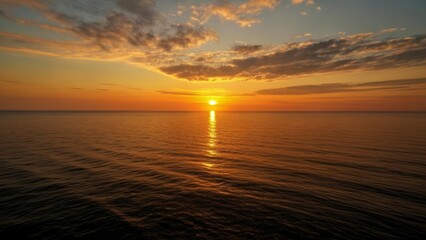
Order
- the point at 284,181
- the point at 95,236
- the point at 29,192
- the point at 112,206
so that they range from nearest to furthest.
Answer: the point at 95,236
the point at 112,206
the point at 29,192
the point at 284,181

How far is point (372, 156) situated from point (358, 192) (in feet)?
60.6

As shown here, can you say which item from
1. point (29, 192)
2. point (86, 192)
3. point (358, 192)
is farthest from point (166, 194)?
point (358, 192)

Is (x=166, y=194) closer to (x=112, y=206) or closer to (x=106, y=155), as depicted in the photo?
(x=112, y=206)

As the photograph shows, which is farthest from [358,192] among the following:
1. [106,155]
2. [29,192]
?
[106,155]

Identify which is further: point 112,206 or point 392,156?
point 392,156

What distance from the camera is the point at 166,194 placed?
1708 centimetres

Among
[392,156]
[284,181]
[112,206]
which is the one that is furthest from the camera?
[392,156]

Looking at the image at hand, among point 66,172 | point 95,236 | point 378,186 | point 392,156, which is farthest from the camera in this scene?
point 392,156

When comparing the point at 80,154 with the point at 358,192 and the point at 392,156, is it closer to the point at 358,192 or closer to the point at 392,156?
the point at 358,192

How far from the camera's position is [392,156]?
3156 centimetres

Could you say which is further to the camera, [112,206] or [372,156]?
[372,156]

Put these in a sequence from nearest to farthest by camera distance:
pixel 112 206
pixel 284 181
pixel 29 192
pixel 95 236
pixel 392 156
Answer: pixel 95 236 < pixel 112 206 < pixel 29 192 < pixel 284 181 < pixel 392 156

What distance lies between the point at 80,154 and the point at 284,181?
29106mm

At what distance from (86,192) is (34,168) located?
12.0 m
